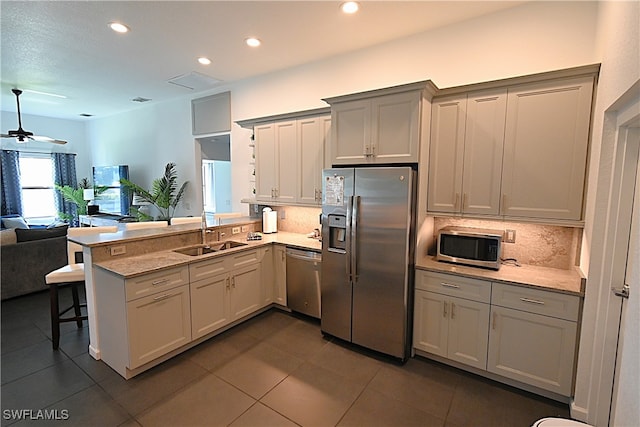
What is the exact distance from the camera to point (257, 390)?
2332 millimetres

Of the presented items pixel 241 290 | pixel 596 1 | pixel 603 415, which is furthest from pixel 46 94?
pixel 603 415

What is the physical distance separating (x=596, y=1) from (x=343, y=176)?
2.46 metres

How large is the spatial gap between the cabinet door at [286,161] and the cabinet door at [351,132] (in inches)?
31.5

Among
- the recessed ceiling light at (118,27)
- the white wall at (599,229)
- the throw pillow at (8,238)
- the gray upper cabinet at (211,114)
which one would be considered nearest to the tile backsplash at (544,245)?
the white wall at (599,229)

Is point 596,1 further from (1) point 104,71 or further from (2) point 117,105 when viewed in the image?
(2) point 117,105

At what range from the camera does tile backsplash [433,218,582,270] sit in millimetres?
2533

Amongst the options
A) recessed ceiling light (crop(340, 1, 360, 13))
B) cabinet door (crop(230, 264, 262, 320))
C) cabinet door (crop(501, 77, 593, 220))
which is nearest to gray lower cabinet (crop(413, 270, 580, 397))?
cabinet door (crop(501, 77, 593, 220))

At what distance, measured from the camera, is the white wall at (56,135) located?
6.79 m

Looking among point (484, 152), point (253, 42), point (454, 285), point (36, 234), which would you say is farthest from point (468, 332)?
point (36, 234)

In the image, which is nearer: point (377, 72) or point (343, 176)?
point (343, 176)

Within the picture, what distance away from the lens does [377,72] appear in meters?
3.46

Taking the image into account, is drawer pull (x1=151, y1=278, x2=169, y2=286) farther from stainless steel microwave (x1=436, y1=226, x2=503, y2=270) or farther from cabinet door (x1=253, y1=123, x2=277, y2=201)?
stainless steel microwave (x1=436, y1=226, x2=503, y2=270)

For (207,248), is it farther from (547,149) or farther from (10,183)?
(10,183)

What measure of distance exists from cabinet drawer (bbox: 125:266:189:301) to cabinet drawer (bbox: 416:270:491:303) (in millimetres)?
2188
